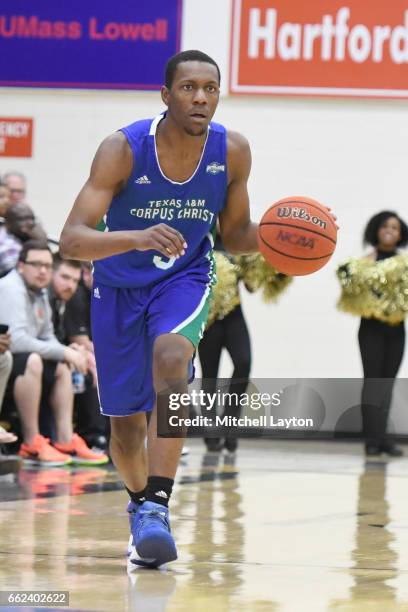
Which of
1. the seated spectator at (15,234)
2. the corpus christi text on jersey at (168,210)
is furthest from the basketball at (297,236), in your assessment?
the seated spectator at (15,234)

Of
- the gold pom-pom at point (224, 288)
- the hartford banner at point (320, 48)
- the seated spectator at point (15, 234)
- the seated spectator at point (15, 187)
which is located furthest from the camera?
the hartford banner at point (320, 48)

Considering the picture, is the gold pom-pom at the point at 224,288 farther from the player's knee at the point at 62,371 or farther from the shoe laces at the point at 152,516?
the shoe laces at the point at 152,516

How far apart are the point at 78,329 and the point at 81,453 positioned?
38.9 inches

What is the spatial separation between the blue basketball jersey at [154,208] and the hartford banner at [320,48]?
6358mm

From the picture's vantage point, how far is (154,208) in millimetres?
4352

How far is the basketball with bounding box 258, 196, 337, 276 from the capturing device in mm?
4348

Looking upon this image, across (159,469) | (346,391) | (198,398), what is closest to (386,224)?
(346,391)

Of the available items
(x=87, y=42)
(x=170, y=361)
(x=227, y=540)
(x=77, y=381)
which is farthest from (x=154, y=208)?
(x=87, y=42)

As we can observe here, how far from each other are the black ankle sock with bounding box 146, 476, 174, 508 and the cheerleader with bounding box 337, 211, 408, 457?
5079mm

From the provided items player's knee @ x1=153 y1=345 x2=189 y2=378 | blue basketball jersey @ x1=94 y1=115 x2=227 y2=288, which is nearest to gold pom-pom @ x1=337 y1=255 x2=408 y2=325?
blue basketball jersey @ x1=94 y1=115 x2=227 y2=288

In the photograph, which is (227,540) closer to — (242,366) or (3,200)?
(242,366)

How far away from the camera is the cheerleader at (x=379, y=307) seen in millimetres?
8961

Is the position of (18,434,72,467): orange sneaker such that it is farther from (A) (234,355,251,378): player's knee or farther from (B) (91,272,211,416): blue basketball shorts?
(B) (91,272,211,416): blue basketball shorts

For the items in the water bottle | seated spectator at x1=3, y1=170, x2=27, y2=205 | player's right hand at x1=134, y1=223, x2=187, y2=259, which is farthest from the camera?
seated spectator at x1=3, y1=170, x2=27, y2=205
